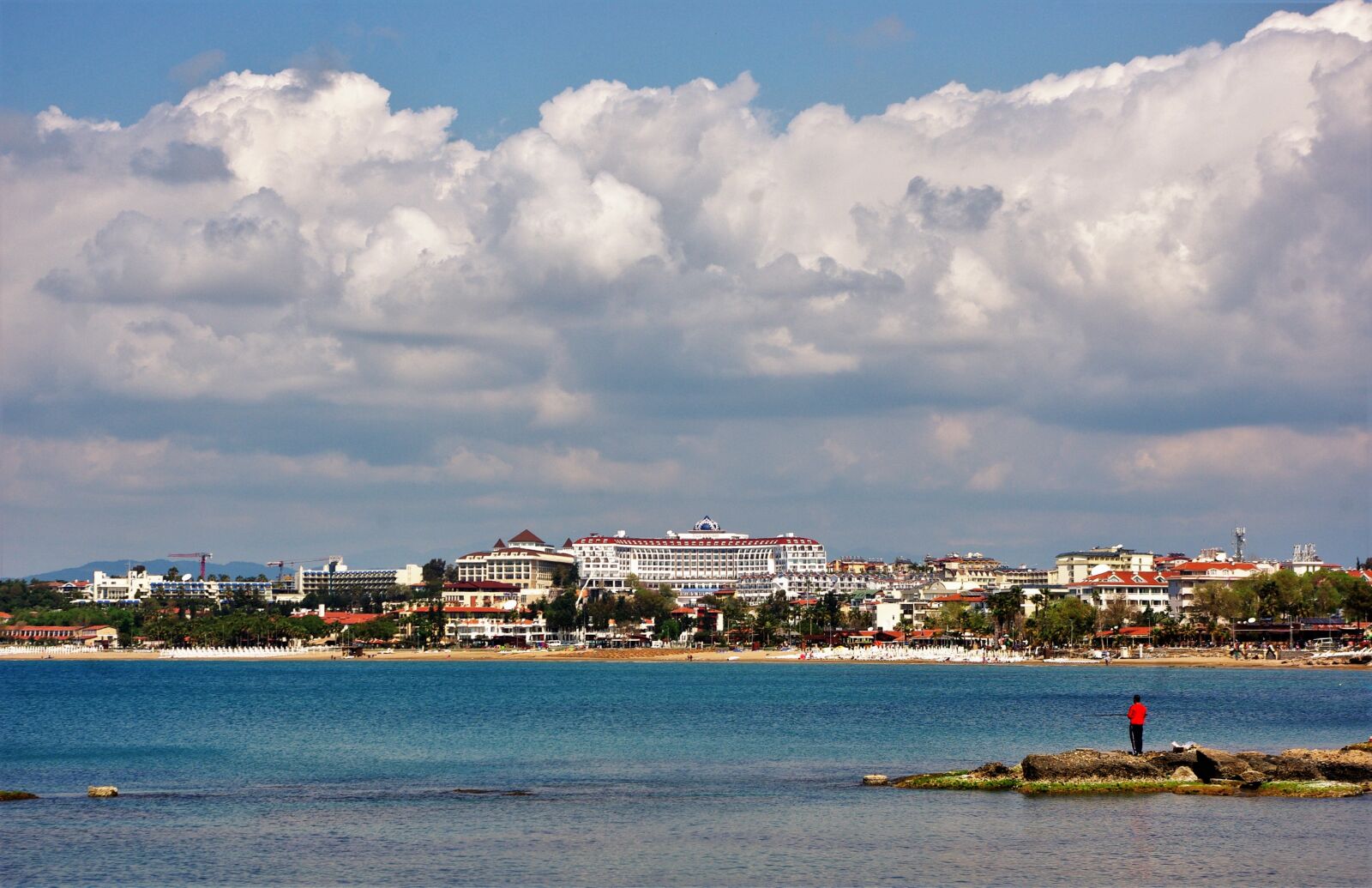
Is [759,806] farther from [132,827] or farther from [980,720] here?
[980,720]

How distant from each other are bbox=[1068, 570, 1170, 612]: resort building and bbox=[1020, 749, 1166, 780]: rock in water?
15435 centimetres

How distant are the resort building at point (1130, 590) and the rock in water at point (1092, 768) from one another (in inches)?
6077

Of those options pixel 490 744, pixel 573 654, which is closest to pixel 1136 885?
pixel 490 744

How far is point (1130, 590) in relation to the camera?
186m

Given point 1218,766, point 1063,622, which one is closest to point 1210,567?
point 1063,622

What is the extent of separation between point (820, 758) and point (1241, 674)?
72.5m

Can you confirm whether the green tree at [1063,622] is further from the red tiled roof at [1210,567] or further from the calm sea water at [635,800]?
the calm sea water at [635,800]

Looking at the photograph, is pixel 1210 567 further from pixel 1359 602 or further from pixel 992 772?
pixel 992 772

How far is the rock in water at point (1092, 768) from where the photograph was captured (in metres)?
32.7

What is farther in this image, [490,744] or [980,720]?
[980,720]

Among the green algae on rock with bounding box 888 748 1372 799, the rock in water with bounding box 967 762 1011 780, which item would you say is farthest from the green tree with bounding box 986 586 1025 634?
the rock in water with bounding box 967 762 1011 780

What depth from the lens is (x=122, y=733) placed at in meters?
56.7

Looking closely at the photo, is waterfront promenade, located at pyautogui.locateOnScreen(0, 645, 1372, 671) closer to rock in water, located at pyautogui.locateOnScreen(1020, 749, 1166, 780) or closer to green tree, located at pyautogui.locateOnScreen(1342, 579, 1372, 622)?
green tree, located at pyautogui.locateOnScreen(1342, 579, 1372, 622)

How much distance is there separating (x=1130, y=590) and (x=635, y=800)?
6410 inches
